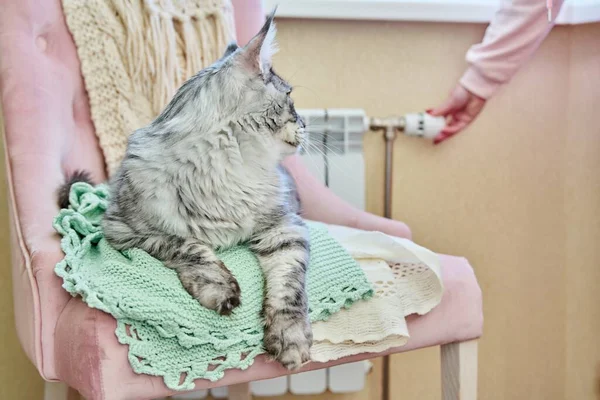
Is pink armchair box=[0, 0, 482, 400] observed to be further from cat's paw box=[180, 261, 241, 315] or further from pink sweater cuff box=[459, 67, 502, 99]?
pink sweater cuff box=[459, 67, 502, 99]

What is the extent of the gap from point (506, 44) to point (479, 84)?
0.10 meters

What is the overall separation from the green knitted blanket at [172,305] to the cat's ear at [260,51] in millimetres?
250

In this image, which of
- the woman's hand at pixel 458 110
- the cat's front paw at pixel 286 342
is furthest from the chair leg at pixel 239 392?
the woman's hand at pixel 458 110

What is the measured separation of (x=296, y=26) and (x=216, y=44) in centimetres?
→ 31

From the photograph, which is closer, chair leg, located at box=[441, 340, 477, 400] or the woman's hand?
chair leg, located at box=[441, 340, 477, 400]

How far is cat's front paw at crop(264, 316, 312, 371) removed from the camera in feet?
2.20

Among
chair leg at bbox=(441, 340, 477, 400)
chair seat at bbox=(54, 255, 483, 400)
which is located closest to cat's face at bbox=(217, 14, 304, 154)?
chair seat at bbox=(54, 255, 483, 400)

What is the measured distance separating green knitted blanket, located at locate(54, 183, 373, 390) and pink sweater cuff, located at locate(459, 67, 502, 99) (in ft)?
2.48

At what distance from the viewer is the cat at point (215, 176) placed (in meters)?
0.72

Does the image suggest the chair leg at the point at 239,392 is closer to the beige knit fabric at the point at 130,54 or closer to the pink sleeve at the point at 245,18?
the beige knit fabric at the point at 130,54

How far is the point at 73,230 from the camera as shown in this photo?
2.48ft

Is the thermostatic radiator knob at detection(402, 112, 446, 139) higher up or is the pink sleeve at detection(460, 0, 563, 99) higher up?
the pink sleeve at detection(460, 0, 563, 99)

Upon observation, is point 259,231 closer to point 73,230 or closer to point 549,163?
point 73,230

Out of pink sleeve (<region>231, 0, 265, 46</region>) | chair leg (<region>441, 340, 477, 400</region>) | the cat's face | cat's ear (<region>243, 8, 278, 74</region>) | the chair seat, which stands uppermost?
pink sleeve (<region>231, 0, 265, 46</region>)
